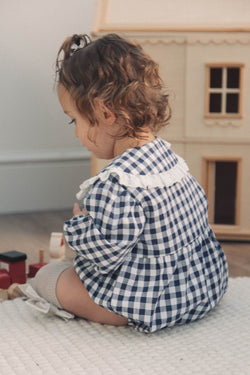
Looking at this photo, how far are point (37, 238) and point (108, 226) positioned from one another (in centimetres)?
66

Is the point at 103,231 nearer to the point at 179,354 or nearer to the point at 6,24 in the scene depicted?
the point at 179,354

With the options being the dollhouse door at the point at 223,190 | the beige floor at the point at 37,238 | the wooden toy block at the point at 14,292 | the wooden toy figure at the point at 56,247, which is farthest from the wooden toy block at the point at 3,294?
the dollhouse door at the point at 223,190

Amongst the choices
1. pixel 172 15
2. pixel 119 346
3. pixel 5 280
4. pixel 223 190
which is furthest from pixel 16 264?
pixel 172 15

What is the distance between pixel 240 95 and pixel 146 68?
53cm

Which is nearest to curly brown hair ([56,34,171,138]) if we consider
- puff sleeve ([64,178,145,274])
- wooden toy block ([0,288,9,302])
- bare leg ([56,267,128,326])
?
puff sleeve ([64,178,145,274])

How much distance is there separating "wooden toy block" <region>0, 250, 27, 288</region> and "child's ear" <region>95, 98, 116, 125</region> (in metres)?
0.32

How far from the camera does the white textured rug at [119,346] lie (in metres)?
0.71

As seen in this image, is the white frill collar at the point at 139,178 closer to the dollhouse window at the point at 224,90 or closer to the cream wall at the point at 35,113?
the dollhouse window at the point at 224,90

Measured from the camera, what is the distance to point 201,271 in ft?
2.82

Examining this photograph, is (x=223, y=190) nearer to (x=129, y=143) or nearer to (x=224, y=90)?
(x=224, y=90)

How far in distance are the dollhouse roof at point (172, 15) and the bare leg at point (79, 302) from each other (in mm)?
672

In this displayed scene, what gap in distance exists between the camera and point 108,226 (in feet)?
2.55

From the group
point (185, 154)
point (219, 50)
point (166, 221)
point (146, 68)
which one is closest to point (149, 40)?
point (219, 50)

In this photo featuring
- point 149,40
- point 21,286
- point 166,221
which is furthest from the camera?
point 149,40
